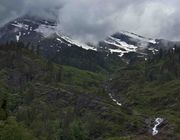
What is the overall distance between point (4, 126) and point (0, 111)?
99.2 ft

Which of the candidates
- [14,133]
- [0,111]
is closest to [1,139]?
[14,133]

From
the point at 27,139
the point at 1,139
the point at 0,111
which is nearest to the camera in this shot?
the point at 1,139

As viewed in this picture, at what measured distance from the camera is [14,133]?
125750 mm

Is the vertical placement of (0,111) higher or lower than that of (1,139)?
higher

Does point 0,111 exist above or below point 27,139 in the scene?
above

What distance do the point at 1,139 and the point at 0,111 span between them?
37.5 metres

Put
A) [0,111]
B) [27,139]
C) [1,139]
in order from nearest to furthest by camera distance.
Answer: [1,139]
[27,139]
[0,111]

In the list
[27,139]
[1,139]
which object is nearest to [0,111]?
[27,139]

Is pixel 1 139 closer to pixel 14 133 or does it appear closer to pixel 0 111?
pixel 14 133

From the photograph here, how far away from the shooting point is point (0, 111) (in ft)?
524

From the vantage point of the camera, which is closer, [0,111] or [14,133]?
[14,133]

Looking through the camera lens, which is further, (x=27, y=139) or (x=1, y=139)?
(x=27, y=139)

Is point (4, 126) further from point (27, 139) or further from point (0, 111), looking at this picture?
point (0, 111)

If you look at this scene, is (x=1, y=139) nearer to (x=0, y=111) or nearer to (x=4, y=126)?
(x=4, y=126)
